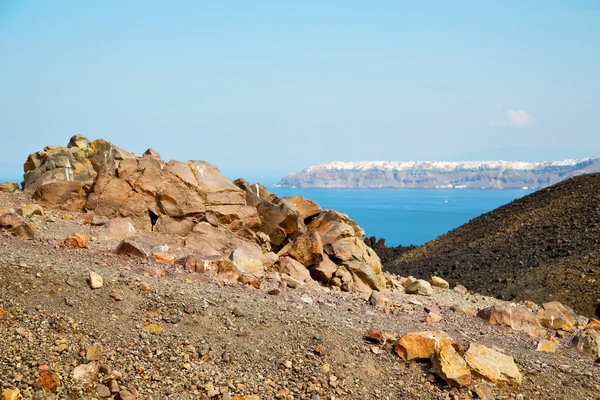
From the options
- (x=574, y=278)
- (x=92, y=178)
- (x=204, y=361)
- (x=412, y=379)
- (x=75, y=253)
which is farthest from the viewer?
(x=574, y=278)

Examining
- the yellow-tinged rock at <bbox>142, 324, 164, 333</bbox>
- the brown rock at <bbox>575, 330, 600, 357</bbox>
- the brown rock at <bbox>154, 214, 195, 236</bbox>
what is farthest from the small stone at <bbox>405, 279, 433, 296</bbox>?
the yellow-tinged rock at <bbox>142, 324, 164, 333</bbox>

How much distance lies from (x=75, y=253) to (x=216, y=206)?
4.10m

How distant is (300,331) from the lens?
30.9 feet

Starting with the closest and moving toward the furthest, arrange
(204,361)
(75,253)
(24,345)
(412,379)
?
1. (24,345)
2. (204,361)
3. (412,379)
4. (75,253)

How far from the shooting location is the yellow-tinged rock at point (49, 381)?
7.25 metres

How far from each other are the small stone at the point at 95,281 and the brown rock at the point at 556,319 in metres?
9.83

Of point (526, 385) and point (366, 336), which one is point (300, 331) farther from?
→ point (526, 385)

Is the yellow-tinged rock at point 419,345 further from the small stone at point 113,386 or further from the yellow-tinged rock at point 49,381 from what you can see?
the yellow-tinged rock at point 49,381

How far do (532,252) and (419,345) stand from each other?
21.3 meters

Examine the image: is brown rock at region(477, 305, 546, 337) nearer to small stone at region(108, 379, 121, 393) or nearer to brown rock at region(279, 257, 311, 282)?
brown rock at region(279, 257, 311, 282)

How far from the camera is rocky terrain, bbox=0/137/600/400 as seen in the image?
7.97 m

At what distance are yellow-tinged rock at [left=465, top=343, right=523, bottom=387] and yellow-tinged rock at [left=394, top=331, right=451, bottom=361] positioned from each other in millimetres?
506

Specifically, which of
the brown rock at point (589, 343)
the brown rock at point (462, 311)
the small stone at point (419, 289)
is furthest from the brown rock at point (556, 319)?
the small stone at point (419, 289)

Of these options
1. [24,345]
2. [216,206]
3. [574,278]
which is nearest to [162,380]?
[24,345]
